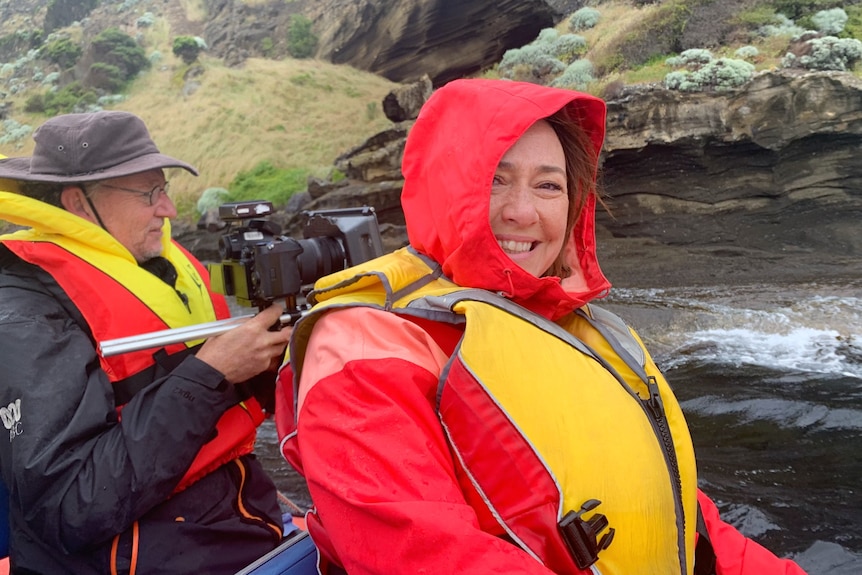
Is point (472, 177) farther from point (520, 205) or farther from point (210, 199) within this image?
point (210, 199)

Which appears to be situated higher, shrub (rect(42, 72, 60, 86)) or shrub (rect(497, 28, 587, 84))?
shrub (rect(42, 72, 60, 86))

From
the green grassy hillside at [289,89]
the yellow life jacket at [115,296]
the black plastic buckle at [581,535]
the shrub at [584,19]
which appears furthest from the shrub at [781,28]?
the black plastic buckle at [581,535]


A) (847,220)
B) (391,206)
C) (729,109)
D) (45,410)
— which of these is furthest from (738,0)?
(45,410)

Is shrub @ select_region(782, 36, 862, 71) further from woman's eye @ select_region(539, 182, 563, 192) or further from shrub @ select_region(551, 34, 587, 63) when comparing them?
woman's eye @ select_region(539, 182, 563, 192)

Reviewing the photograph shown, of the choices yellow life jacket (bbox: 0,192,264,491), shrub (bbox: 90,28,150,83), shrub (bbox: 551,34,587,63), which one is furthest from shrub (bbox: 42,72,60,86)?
yellow life jacket (bbox: 0,192,264,491)

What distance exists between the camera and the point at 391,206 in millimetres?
13609

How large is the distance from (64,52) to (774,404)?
122 ft

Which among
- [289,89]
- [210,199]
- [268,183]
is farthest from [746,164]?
[289,89]

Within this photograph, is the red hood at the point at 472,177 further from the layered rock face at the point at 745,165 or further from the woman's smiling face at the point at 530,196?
the layered rock face at the point at 745,165

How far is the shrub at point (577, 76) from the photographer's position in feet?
44.7

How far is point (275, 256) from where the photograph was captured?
6.01ft

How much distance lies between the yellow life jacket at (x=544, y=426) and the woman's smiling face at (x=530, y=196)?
0.72ft

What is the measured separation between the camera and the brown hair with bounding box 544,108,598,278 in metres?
1.72

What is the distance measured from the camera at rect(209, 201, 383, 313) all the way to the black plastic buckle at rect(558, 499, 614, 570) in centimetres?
109
